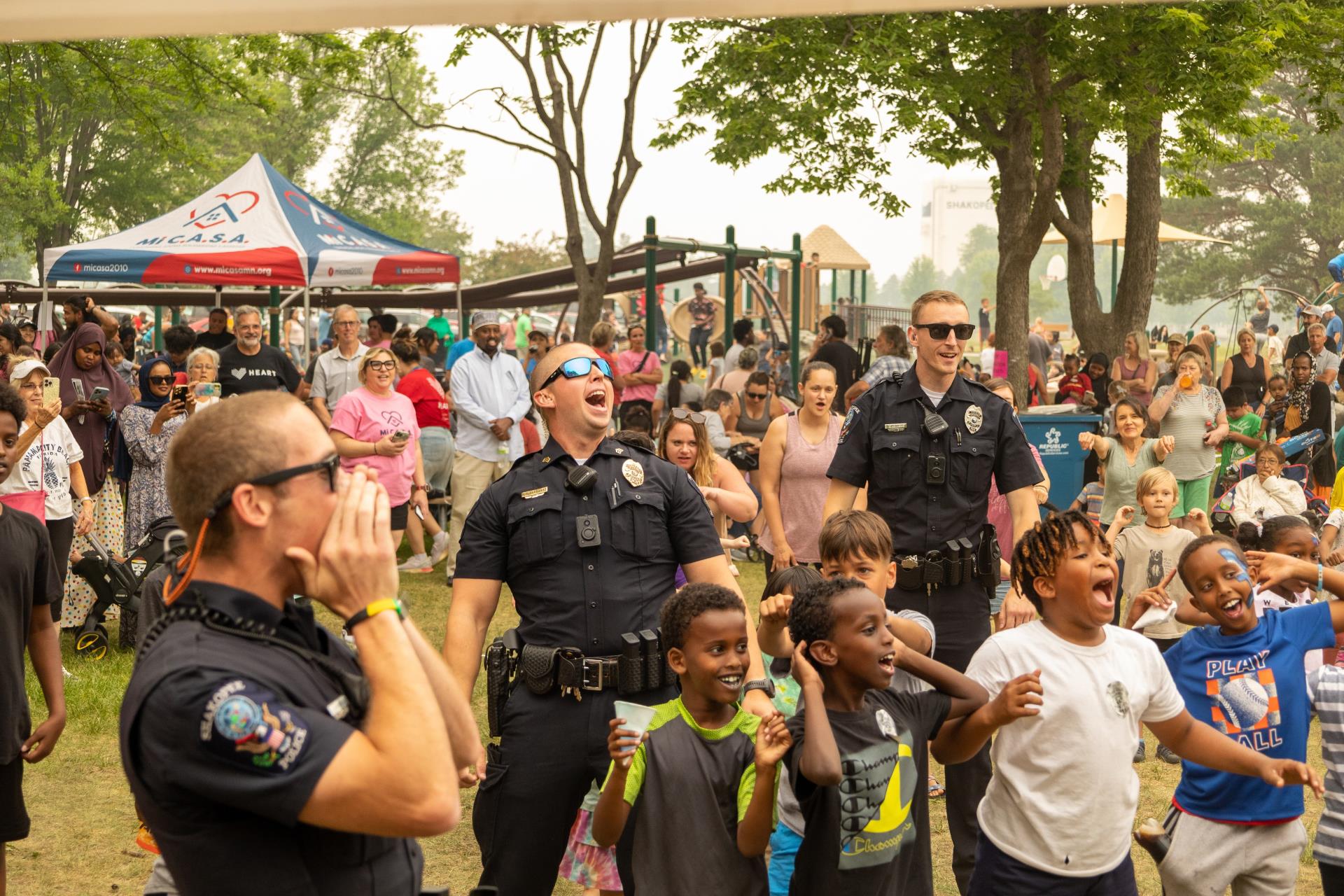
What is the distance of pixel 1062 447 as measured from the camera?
43.6 ft

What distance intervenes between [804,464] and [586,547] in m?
3.71

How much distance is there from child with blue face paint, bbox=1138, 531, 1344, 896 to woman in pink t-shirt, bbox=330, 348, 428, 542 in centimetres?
637

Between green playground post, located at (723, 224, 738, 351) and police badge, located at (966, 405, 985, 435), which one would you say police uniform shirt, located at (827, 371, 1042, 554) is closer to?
police badge, located at (966, 405, 985, 435)

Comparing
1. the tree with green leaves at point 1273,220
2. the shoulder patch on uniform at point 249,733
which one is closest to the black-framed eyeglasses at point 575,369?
the shoulder patch on uniform at point 249,733

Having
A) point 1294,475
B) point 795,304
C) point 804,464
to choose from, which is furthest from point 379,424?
point 795,304

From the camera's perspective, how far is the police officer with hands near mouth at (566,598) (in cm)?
414

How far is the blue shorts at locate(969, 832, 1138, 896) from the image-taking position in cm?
367

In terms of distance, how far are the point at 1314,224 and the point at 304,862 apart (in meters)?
72.8

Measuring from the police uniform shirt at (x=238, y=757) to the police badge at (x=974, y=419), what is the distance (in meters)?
3.84

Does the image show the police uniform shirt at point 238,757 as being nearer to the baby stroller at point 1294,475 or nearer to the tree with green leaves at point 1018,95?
the baby stroller at point 1294,475

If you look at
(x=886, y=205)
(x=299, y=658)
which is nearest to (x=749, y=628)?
(x=299, y=658)

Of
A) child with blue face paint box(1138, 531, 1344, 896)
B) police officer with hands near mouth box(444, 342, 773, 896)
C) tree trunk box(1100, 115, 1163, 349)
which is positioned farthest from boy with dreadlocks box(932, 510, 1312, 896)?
tree trunk box(1100, 115, 1163, 349)

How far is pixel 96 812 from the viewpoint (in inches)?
261

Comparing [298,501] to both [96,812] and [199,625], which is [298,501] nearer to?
[199,625]
